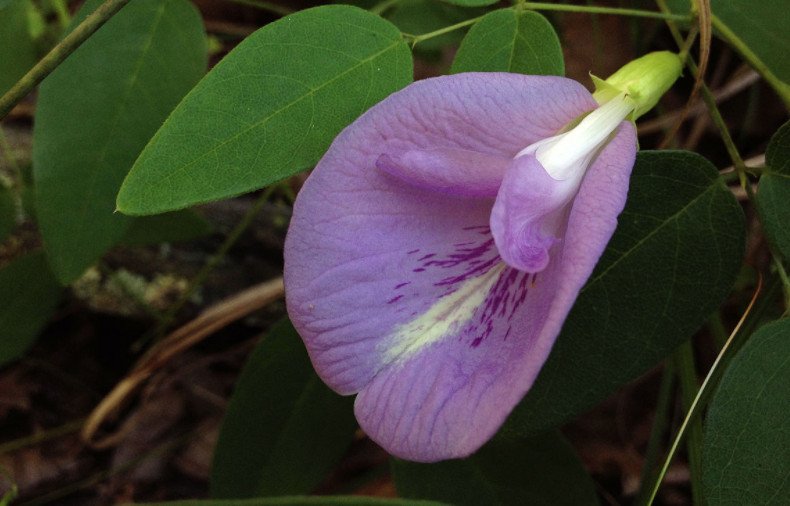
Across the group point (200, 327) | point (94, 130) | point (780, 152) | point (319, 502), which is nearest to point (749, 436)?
point (780, 152)

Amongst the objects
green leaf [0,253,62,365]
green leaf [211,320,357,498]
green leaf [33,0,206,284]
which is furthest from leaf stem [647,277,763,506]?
green leaf [0,253,62,365]

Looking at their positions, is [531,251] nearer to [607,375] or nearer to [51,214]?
[607,375]

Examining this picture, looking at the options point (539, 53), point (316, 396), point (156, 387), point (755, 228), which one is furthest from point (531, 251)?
point (156, 387)

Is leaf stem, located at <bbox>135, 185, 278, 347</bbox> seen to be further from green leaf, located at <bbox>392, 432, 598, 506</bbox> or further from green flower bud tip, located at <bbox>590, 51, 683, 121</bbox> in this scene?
green flower bud tip, located at <bbox>590, 51, 683, 121</bbox>

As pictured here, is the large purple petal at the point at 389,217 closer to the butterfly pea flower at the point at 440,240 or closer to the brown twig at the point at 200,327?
the butterfly pea flower at the point at 440,240

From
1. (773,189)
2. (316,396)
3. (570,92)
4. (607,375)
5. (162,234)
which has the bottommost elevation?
(316,396)

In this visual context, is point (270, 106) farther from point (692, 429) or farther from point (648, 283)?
point (692, 429)
